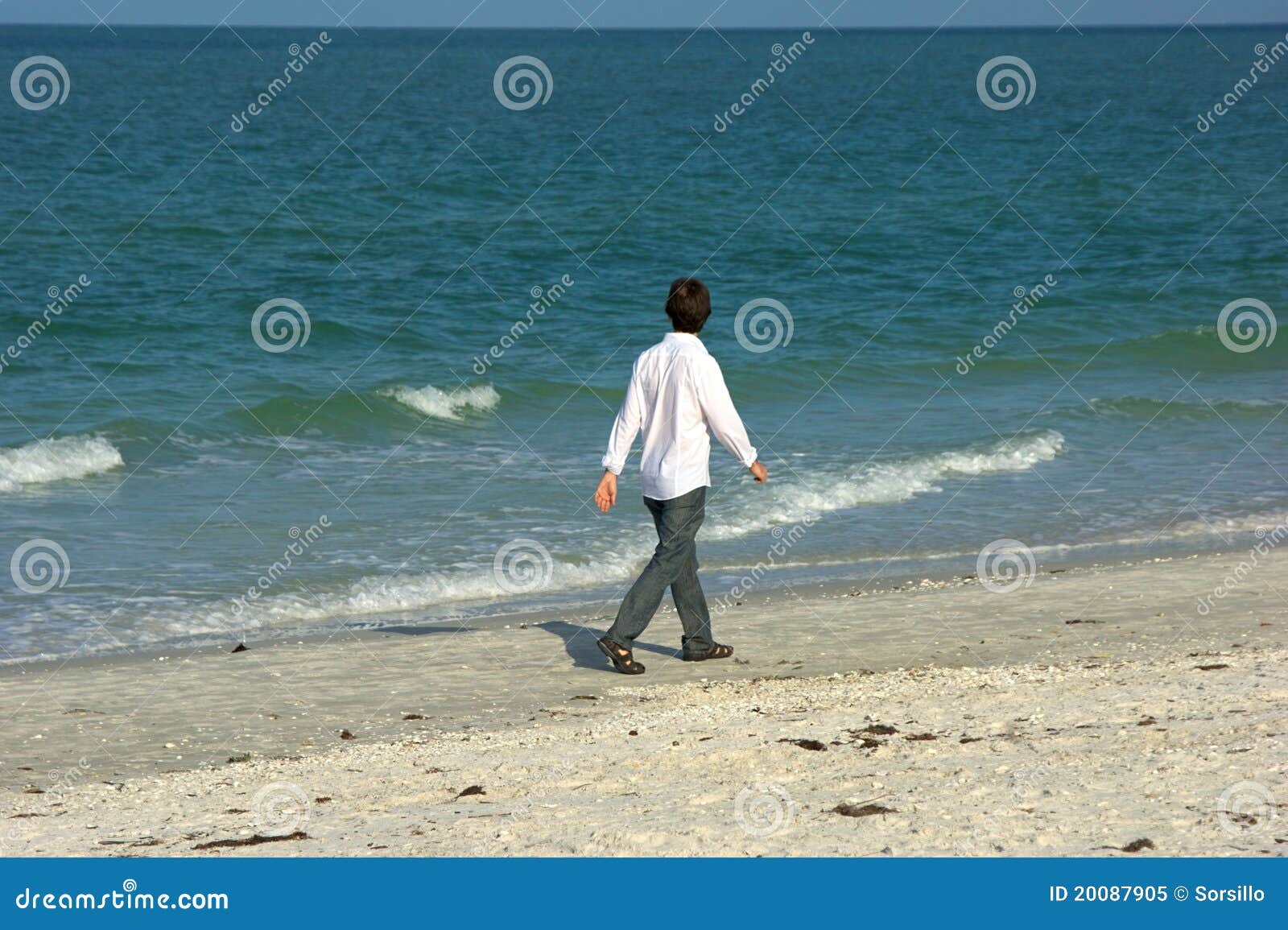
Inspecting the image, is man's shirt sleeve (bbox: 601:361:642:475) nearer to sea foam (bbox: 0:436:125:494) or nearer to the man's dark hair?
the man's dark hair

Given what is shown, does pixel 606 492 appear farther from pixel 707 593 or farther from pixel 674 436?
pixel 707 593

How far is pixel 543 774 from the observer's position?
506cm

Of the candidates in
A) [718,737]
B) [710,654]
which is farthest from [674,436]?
[718,737]

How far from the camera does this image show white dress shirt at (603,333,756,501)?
6.27 metres

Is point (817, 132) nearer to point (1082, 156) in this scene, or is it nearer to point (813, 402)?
point (1082, 156)

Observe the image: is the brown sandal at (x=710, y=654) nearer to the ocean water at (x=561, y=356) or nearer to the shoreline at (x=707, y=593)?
the shoreline at (x=707, y=593)

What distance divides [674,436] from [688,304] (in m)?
0.57

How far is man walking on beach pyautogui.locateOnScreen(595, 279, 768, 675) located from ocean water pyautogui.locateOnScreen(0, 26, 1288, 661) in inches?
79.9

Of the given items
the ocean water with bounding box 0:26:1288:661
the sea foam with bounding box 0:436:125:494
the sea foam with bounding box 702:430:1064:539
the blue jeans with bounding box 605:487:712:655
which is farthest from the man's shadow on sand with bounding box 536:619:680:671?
the sea foam with bounding box 0:436:125:494

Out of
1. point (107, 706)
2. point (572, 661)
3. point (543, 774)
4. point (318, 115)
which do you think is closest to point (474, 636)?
point (572, 661)

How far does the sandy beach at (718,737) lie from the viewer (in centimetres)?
429

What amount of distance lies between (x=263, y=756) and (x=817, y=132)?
4208 cm

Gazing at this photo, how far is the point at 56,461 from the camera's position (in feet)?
38.6

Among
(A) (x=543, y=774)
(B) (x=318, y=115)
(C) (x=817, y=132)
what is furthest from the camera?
(B) (x=318, y=115)
